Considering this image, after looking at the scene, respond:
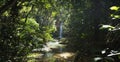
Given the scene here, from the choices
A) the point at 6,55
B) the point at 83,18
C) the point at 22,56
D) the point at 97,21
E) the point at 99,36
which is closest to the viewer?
the point at 6,55

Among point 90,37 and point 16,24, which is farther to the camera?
point 90,37

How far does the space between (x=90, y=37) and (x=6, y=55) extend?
36.3ft

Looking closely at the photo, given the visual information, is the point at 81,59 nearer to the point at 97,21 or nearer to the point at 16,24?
the point at 16,24

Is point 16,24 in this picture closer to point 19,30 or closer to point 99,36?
point 19,30

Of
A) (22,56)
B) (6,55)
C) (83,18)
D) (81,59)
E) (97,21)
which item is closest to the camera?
(6,55)

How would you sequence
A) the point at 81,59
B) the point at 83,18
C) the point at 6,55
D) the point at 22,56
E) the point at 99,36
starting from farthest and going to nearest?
the point at 83,18
the point at 99,36
the point at 81,59
the point at 22,56
the point at 6,55

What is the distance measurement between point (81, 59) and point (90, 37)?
6474 millimetres

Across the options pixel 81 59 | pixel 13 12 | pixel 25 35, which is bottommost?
pixel 81 59

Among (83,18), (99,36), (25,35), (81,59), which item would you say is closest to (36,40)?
(25,35)

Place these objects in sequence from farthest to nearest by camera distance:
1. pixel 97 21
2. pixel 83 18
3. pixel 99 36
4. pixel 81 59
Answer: pixel 83 18 → pixel 97 21 → pixel 99 36 → pixel 81 59

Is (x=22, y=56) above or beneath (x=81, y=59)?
above

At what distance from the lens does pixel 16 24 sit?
10.4m

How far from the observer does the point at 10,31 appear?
990cm

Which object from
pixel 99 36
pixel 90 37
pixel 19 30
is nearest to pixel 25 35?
pixel 19 30
